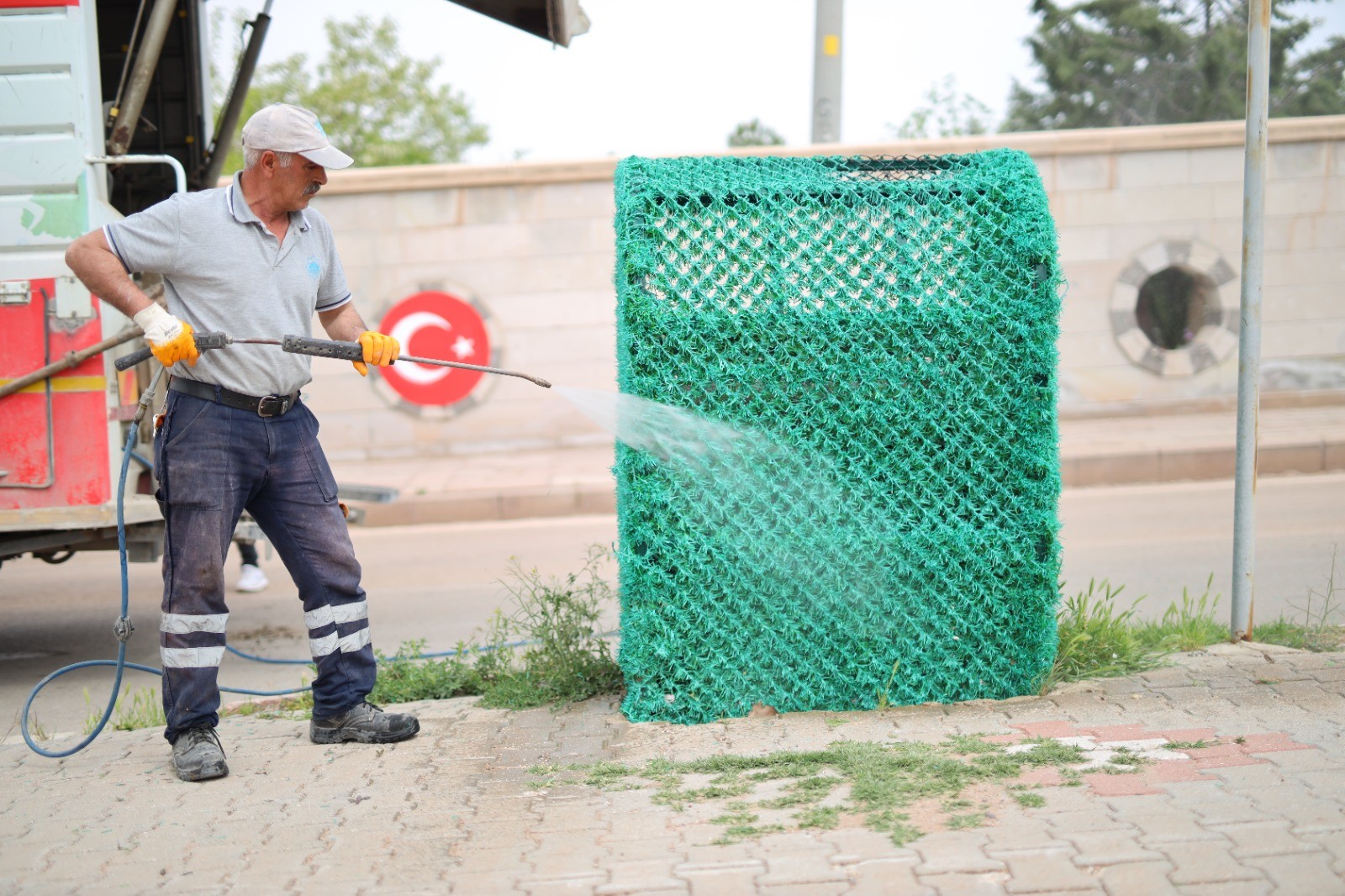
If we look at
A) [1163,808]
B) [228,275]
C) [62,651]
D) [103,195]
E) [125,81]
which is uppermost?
[125,81]

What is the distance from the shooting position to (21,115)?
501cm

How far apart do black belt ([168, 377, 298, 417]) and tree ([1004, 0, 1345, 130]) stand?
68.1ft

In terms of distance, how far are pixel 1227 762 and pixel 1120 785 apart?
1.22ft

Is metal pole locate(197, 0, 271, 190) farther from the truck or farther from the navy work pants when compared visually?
the navy work pants

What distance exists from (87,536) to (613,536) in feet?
13.1

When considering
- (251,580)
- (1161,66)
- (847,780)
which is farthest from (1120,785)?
(1161,66)

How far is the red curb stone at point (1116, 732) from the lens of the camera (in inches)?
141

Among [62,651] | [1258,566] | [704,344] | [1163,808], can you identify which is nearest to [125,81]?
[62,651]

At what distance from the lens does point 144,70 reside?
5535mm

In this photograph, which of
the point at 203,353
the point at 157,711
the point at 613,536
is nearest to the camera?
the point at 203,353

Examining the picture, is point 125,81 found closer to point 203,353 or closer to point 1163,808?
point 203,353

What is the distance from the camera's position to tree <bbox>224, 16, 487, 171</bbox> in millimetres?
23328

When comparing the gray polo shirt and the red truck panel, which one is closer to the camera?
the gray polo shirt

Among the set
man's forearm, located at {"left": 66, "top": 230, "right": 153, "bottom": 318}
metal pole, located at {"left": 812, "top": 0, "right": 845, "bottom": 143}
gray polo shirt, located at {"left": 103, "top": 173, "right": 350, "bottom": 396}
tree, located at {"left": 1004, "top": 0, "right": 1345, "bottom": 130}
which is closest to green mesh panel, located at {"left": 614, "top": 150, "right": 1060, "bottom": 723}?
gray polo shirt, located at {"left": 103, "top": 173, "right": 350, "bottom": 396}
